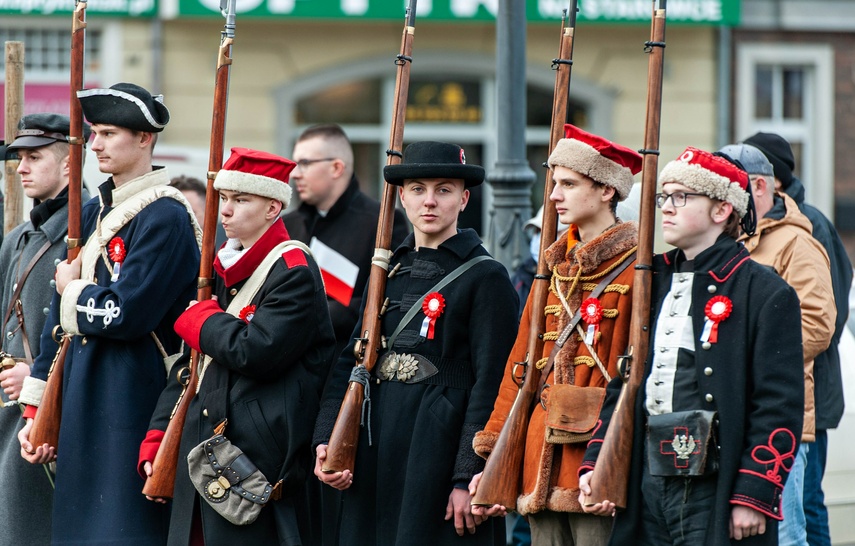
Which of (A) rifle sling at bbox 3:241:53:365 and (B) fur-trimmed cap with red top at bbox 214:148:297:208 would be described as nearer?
(B) fur-trimmed cap with red top at bbox 214:148:297:208

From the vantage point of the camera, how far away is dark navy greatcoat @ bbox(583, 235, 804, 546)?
4.04 m

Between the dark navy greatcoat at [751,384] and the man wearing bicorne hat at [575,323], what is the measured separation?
→ 0.26 meters

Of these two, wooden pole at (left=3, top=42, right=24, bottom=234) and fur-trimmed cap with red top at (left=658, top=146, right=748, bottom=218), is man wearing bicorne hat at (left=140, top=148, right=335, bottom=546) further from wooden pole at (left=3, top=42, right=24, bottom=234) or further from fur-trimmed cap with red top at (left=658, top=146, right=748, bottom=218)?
wooden pole at (left=3, top=42, right=24, bottom=234)

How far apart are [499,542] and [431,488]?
37 centimetres

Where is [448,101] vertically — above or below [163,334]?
above

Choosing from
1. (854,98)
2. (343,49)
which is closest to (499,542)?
(343,49)

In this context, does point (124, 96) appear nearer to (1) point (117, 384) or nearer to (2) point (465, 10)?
(1) point (117, 384)

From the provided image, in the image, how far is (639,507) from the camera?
4293 millimetres

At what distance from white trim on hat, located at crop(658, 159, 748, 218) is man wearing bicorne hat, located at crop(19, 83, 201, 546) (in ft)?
7.02

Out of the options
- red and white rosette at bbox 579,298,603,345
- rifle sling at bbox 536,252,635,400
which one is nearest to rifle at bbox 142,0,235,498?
rifle sling at bbox 536,252,635,400

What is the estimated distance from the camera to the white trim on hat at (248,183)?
16.4ft

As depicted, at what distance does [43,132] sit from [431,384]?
2.33m

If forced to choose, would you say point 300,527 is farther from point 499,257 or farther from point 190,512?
point 499,257

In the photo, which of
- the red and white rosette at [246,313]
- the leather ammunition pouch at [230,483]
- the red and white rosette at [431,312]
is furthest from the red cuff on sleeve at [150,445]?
the red and white rosette at [431,312]
